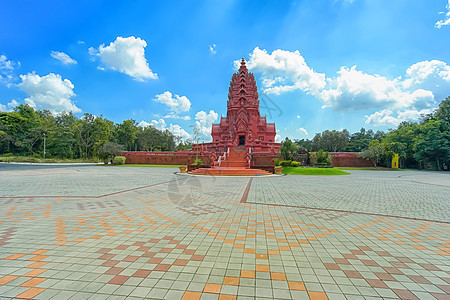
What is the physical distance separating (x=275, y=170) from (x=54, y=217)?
17538 mm

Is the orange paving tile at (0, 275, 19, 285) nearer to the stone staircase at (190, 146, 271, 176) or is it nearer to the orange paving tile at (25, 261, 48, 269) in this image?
the orange paving tile at (25, 261, 48, 269)

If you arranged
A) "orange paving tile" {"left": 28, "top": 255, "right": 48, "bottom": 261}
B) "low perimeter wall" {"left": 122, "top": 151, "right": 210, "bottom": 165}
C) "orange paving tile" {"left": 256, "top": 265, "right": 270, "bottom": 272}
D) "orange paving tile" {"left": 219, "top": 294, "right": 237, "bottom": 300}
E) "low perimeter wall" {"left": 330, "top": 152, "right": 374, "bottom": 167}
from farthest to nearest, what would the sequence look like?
1. "low perimeter wall" {"left": 122, "top": 151, "right": 210, "bottom": 165}
2. "low perimeter wall" {"left": 330, "top": 152, "right": 374, "bottom": 167}
3. "orange paving tile" {"left": 28, "top": 255, "right": 48, "bottom": 261}
4. "orange paving tile" {"left": 256, "top": 265, "right": 270, "bottom": 272}
5. "orange paving tile" {"left": 219, "top": 294, "right": 237, "bottom": 300}

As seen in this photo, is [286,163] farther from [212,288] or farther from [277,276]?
[212,288]

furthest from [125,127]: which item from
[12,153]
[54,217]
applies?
[54,217]

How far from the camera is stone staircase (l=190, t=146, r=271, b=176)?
18516 mm

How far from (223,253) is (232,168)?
18.4 meters

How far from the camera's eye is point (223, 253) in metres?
3.16

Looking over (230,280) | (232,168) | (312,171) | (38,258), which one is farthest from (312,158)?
(38,258)

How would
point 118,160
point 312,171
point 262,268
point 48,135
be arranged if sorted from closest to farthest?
point 262,268 → point 312,171 → point 118,160 → point 48,135

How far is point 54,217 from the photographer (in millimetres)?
4949

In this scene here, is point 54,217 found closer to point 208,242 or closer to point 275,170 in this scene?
point 208,242

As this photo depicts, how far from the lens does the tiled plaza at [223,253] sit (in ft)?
7.52

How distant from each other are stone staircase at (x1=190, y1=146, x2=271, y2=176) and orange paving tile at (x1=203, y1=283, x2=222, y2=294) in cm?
1580

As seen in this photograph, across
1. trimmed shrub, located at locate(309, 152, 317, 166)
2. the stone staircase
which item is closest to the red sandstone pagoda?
the stone staircase
